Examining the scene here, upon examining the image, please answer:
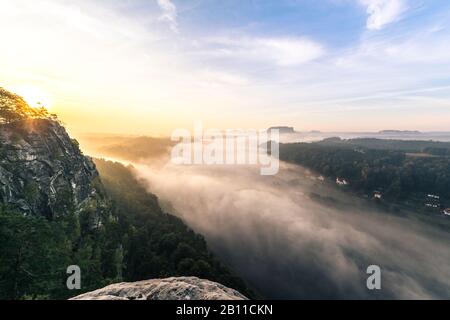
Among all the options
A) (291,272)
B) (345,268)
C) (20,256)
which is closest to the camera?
(20,256)

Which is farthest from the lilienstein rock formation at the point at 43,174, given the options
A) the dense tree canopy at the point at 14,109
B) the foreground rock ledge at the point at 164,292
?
the foreground rock ledge at the point at 164,292

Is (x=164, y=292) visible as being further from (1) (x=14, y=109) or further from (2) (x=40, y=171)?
(1) (x=14, y=109)

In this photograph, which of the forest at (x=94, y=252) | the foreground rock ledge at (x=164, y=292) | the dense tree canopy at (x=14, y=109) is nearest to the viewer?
the foreground rock ledge at (x=164, y=292)

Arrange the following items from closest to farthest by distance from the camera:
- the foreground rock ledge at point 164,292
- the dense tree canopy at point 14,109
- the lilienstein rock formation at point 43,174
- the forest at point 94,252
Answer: the foreground rock ledge at point 164,292
the forest at point 94,252
the lilienstein rock formation at point 43,174
the dense tree canopy at point 14,109

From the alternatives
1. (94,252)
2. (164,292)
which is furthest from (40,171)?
(164,292)

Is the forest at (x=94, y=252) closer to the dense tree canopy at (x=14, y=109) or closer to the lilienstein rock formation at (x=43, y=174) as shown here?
the lilienstein rock formation at (x=43, y=174)

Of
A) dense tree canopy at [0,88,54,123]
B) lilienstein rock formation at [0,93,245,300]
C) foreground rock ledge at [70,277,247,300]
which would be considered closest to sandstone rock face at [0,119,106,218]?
lilienstein rock formation at [0,93,245,300]
